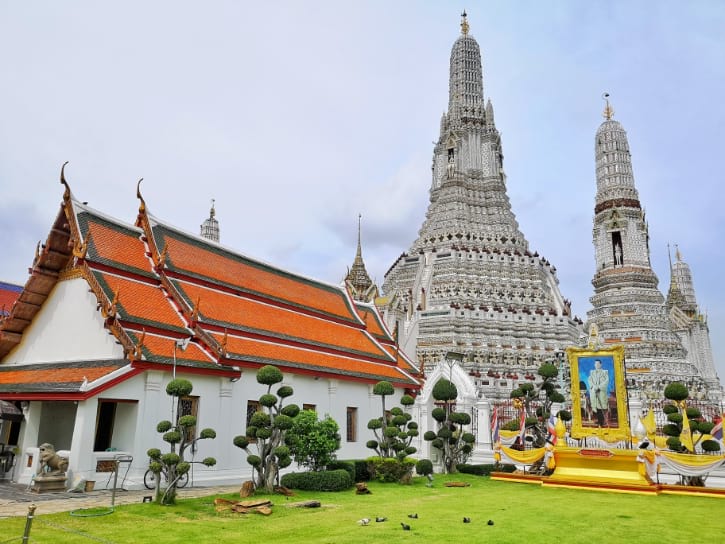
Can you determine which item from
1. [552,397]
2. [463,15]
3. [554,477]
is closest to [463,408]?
[552,397]

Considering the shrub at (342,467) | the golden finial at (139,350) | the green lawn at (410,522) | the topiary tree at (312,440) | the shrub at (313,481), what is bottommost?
the green lawn at (410,522)

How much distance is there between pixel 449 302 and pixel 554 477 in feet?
69.7

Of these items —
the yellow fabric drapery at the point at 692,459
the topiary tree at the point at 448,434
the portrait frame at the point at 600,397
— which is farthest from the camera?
the topiary tree at the point at 448,434

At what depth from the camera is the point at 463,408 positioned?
21719 millimetres

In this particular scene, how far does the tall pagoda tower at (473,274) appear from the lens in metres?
35.4

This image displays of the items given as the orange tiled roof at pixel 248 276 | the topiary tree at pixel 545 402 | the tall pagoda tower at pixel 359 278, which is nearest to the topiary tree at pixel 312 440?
the orange tiled roof at pixel 248 276

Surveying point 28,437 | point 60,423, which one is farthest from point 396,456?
point 28,437

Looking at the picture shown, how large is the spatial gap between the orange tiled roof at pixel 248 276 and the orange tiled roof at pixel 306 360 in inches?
104

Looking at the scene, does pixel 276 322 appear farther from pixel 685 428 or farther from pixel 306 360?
pixel 685 428

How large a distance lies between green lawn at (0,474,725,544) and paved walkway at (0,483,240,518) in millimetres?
512

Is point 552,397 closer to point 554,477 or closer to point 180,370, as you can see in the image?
point 554,477

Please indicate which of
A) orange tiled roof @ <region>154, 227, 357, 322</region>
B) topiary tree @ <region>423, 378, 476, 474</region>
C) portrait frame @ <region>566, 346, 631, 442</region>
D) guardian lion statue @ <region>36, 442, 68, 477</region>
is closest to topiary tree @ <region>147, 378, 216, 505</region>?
guardian lion statue @ <region>36, 442, 68, 477</region>

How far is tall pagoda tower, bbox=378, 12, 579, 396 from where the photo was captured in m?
35.4

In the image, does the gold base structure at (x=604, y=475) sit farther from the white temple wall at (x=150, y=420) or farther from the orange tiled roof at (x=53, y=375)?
the orange tiled roof at (x=53, y=375)
